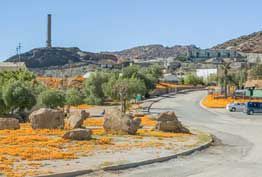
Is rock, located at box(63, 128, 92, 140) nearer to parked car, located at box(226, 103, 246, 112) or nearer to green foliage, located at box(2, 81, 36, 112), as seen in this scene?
green foliage, located at box(2, 81, 36, 112)

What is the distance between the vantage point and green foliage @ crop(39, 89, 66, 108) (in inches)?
2208

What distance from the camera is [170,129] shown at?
1378 inches

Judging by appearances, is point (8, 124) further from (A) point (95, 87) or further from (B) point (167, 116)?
(A) point (95, 87)

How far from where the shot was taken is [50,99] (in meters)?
56.5

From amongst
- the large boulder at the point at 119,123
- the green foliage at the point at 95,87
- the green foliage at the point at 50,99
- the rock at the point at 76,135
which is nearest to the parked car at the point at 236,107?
the green foliage at the point at 50,99

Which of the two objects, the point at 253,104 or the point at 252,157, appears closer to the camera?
the point at 252,157

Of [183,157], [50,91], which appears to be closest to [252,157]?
[183,157]

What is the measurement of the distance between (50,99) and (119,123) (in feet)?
84.2

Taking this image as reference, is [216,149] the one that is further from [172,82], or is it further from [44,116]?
[172,82]

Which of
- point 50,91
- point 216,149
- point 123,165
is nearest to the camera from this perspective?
point 123,165

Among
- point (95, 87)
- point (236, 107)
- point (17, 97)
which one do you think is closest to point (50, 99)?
point (17, 97)

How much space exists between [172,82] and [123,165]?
137 m

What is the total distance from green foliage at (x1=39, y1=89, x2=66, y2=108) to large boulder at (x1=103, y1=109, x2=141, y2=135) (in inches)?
965

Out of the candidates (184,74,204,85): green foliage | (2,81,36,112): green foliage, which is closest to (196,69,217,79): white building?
(184,74,204,85): green foliage
